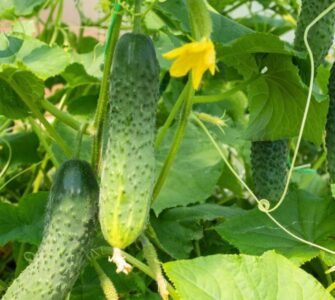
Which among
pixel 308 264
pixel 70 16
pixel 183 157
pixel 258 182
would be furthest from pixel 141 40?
pixel 70 16

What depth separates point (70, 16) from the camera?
3.64 metres

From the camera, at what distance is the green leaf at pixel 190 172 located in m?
1.71

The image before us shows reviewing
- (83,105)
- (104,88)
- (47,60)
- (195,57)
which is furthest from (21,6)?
(83,105)

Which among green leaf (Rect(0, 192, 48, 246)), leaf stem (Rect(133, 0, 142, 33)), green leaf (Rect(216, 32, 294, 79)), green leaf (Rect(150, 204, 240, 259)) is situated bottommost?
green leaf (Rect(150, 204, 240, 259))

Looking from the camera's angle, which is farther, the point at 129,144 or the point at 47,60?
the point at 47,60

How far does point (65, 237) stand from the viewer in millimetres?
1216

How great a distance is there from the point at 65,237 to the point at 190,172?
2.03 feet

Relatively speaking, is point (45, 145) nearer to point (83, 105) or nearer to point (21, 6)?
point (21, 6)

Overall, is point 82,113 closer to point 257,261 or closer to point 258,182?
point 258,182

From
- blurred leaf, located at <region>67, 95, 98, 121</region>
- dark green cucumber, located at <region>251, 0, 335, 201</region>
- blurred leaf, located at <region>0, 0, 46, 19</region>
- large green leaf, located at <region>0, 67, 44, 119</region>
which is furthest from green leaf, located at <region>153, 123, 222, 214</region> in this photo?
blurred leaf, located at <region>0, 0, 46, 19</region>

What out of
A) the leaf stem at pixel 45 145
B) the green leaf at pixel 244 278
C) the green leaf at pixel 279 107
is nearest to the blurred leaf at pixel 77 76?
the leaf stem at pixel 45 145

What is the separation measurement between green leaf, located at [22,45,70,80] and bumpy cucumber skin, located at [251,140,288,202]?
0.44 meters

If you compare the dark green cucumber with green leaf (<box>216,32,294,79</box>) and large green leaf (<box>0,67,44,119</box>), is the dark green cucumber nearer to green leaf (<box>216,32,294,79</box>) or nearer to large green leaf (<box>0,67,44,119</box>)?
green leaf (<box>216,32,294,79</box>)

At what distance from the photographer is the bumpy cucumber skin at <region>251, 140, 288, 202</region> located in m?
1.60
